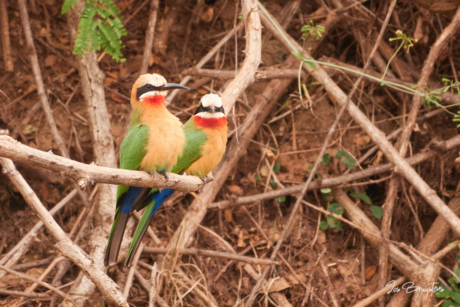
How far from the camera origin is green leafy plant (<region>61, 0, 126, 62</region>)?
3.21m

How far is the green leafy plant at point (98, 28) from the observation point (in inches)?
127

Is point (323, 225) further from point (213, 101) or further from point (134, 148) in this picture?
point (134, 148)

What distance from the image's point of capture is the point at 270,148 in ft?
14.7

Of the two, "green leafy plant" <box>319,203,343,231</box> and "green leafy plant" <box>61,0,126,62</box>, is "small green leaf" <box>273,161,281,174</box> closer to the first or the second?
"green leafy plant" <box>319,203,343,231</box>

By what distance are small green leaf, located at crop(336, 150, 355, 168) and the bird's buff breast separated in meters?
2.08

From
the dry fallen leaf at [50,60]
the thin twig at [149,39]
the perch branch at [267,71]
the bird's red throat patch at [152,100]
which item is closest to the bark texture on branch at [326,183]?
the perch branch at [267,71]

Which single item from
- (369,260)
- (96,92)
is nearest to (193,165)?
(96,92)

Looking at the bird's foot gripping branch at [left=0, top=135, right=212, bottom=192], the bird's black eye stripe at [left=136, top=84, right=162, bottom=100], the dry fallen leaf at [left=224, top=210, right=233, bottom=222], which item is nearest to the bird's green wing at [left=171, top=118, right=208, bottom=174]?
the bird's black eye stripe at [left=136, top=84, right=162, bottom=100]

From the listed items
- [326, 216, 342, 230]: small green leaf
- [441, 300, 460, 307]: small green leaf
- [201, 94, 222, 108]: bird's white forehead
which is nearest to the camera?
[201, 94, 222, 108]: bird's white forehead

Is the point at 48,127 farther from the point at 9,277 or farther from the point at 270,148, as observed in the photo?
the point at 270,148

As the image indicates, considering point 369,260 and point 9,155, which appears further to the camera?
point 369,260

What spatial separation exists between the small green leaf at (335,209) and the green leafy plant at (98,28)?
2.43m

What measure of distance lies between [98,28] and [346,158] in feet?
8.53

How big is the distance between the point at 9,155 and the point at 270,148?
3077 millimetres
